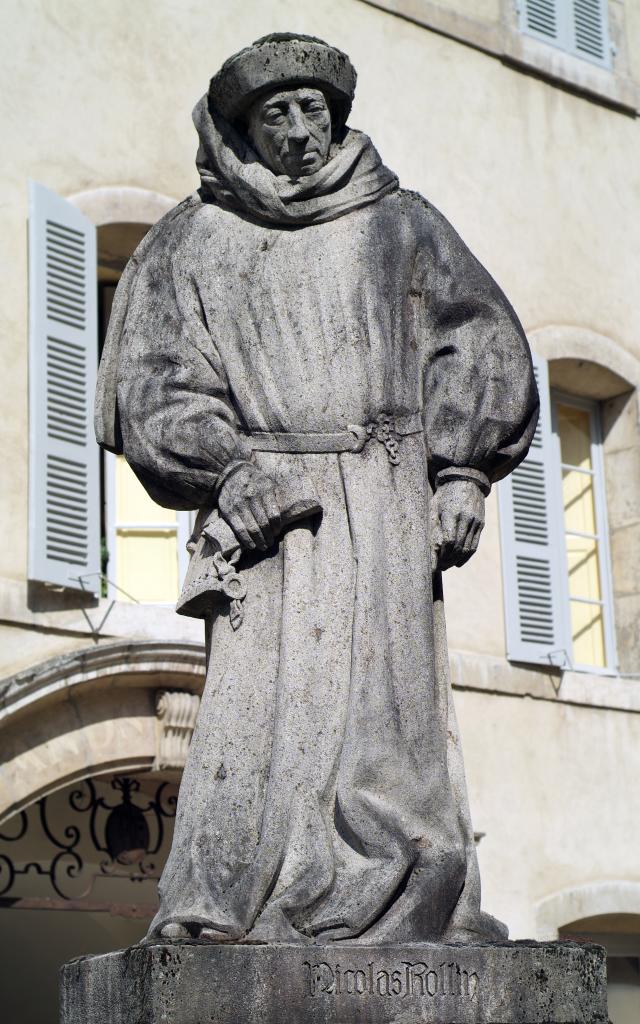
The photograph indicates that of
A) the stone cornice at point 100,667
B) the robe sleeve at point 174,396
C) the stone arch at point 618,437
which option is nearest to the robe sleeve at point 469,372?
the robe sleeve at point 174,396

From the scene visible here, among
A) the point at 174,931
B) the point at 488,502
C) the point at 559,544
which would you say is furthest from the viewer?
the point at 559,544

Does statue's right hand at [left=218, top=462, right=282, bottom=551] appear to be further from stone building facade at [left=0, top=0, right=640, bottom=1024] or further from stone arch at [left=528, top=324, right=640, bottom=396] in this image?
stone arch at [left=528, top=324, right=640, bottom=396]

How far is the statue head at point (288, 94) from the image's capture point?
4.33 metres

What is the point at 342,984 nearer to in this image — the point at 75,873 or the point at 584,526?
the point at 75,873

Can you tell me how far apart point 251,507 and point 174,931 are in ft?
2.86

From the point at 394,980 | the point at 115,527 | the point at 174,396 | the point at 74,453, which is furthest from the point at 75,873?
the point at 394,980

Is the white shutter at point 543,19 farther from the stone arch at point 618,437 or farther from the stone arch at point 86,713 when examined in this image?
the stone arch at point 86,713

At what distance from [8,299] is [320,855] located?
619cm

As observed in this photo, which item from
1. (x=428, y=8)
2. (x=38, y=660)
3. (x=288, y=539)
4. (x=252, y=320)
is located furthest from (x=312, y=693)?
(x=428, y=8)

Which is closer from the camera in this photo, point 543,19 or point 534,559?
point 534,559

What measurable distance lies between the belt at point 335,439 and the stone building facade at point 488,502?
4.91 meters

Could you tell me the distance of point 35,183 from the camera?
32.1 feet

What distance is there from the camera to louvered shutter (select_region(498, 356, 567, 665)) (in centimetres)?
1118

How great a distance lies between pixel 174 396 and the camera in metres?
4.26
